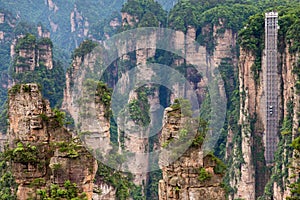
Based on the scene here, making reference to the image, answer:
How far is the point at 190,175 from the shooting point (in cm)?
2538

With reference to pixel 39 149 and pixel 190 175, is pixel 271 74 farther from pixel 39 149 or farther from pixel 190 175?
pixel 190 175

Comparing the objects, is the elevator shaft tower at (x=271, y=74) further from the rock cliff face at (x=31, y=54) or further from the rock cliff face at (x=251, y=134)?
the rock cliff face at (x=31, y=54)

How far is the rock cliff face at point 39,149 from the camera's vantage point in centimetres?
2680

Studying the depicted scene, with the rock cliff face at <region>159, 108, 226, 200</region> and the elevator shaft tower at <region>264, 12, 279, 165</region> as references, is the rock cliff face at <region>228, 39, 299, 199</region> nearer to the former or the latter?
the elevator shaft tower at <region>264, 12, 279, 165</region>

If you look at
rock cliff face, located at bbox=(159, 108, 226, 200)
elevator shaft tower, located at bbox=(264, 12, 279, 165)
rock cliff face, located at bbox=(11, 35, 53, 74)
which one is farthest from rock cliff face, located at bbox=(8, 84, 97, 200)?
rock cliff face, located at bbox=(11, 35, 53, 74)

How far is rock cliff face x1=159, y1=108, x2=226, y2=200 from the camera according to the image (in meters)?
25.2

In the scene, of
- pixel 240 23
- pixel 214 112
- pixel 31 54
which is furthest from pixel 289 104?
pixel 31 54

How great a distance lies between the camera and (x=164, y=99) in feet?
212

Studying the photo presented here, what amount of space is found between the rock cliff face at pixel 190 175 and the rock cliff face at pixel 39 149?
239cm

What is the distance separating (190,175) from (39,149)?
432 cm

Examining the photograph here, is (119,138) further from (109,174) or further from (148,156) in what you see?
(109,174)

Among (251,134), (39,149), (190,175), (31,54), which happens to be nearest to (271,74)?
(251,134)

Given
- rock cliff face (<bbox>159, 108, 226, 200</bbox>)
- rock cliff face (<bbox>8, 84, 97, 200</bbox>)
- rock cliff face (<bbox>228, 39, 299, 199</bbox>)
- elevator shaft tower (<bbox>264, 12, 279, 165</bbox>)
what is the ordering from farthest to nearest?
rock cliff face (<bbox>228, 39, 299, 199</bbox>), elevator shaft tower (<bbox>264, 12, 279, 165</bbox>), rock cliff face (<bbox>8, 84, 97, 200</bbox>), rock cliff face (<bbox>159, 108, 226, 200</bbox>)

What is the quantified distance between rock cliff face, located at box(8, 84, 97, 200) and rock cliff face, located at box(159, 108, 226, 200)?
239cm
